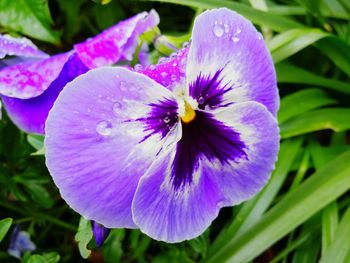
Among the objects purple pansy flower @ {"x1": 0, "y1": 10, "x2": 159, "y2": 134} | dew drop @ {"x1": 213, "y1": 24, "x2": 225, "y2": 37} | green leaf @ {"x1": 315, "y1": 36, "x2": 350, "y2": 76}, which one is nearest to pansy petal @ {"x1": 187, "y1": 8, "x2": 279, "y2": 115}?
dew drop @ {"x1": 213, "y1": 24, "x2": 225, "y2": 37}

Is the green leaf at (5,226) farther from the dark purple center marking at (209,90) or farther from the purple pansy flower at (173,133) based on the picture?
the dark purple center marking at (209,90)

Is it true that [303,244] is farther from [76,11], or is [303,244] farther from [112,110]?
[76,11]

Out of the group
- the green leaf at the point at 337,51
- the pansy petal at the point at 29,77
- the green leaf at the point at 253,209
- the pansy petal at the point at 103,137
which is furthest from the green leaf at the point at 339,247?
the pansy petal at the point at 29,77

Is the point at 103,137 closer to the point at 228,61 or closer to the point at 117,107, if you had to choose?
the point at 117,107

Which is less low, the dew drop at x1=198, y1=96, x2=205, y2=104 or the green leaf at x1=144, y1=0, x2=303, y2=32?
the dew drop at x1=198, y1=96, x2=205, y2=104

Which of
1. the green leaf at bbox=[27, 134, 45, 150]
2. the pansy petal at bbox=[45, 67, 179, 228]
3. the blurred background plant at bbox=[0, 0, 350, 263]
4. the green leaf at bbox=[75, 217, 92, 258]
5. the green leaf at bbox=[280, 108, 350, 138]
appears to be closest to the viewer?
the pansy petal at bbox=[45, 67, 179, 228]

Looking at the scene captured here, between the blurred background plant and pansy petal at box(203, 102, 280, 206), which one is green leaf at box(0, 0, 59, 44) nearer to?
the blurred background plant
